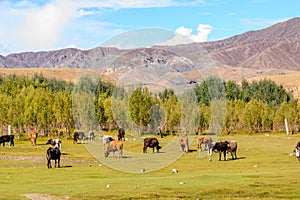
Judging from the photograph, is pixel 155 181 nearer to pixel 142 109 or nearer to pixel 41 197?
pixel 41 197

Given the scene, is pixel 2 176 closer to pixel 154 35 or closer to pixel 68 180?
pixel 68 180

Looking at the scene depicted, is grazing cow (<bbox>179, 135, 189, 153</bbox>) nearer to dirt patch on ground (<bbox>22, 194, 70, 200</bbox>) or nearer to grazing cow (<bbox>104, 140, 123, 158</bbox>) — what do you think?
grazing cow (<bbox>104, 140, 123, 158</bbox>)

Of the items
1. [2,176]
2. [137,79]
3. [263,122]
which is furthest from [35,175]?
[263,122]

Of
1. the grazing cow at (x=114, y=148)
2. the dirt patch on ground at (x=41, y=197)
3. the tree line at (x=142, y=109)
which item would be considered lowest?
the dirt patch on ground at (x=41, y=197)

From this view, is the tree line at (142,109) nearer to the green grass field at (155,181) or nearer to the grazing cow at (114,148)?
the grazing cow at (114,148)

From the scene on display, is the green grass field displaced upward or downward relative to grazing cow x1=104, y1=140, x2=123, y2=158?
downward

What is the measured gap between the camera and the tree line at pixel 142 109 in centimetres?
4369

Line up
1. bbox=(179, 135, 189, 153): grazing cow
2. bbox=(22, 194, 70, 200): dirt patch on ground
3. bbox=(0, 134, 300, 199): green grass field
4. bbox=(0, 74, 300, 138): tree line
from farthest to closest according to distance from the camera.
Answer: bbox=(179, 135, 189, 153): grazing cow < bbox=(0, 74, 300, 138): tree line < bbox=(0, 134, 300, 199): green grass field < bbox=(22, 194, 70, 200): dirt patch on ground

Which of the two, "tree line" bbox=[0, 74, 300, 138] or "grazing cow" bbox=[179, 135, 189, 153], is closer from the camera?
"tree line" bbox=[0, 74, 300, 138]

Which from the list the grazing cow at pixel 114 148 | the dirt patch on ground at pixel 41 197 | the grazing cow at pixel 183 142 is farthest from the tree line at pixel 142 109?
the dirt patch on ground at pixel 41 197

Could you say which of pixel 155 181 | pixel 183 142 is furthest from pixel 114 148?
pixel 155 181

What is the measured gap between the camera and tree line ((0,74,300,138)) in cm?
4369

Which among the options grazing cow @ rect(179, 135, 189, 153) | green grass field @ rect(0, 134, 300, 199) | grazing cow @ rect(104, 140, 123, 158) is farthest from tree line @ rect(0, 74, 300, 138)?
green grass field @ rect(0, 134, 300, 199)

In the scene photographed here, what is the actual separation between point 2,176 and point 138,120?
1759 centimetres
